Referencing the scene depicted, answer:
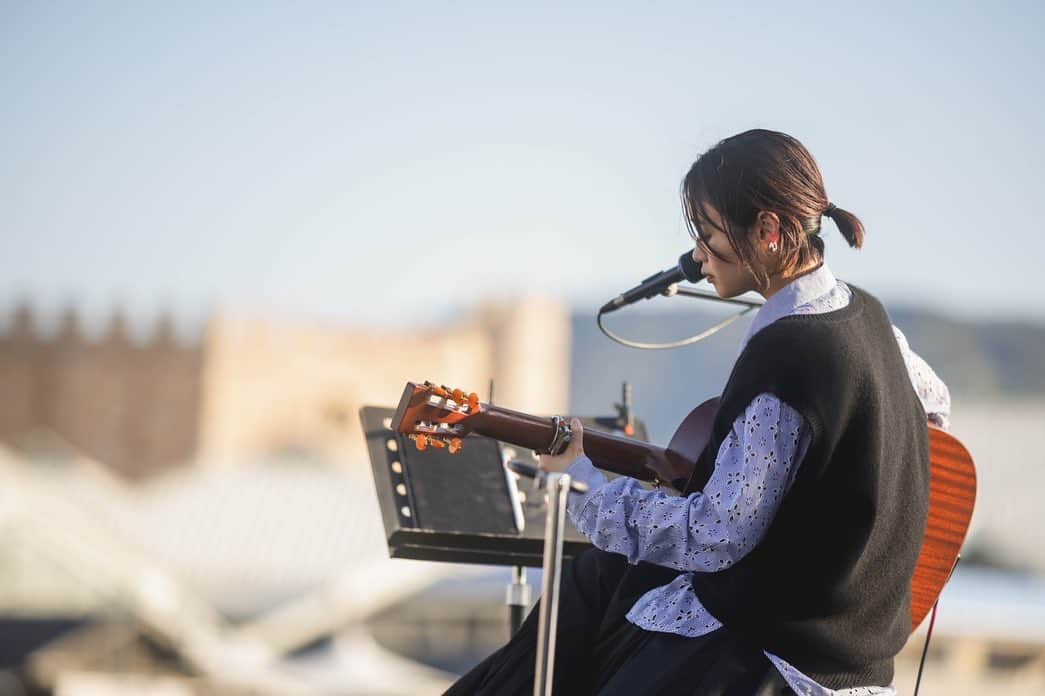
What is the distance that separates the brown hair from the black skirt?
1.59ft

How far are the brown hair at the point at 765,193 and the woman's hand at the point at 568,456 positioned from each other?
0.32 m

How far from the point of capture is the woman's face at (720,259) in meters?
1.84

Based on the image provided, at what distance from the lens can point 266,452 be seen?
39375 mm

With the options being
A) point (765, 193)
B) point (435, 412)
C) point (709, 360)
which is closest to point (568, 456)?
point (435, 412)

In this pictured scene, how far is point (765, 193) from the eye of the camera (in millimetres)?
1800

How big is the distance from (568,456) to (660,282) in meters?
0.58

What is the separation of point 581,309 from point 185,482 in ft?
125

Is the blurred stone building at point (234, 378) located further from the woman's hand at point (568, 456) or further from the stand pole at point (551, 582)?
the stand pole at point (551, 582)

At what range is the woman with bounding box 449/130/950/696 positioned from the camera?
173 centimetres

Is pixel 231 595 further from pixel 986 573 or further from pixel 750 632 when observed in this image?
pixel 750 632

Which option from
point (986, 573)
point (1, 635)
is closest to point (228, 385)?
Answer: point (1, 635)

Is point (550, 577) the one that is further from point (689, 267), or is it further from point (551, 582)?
point (689, 267)

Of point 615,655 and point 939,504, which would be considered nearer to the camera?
point 615,655

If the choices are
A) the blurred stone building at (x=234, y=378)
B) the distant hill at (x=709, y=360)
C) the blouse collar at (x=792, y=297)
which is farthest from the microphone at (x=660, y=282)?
the distant hill at (x=709, y=360)
